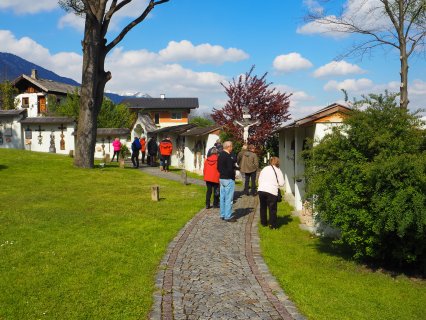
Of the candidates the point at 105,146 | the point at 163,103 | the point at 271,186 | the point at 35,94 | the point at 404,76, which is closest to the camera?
the point at 271,186

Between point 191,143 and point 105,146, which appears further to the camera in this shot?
point 105,146

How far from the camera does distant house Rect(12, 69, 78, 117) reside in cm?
4828

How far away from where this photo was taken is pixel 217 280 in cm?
668

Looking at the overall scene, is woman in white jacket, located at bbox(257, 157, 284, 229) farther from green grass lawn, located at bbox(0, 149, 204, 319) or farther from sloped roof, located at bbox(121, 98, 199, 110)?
sloped roof, located at bbox(121, 98, 199, 110)

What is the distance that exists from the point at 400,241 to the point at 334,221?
3.73ft

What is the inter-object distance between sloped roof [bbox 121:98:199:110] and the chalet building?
1529 inches

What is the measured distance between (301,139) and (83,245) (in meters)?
7.39

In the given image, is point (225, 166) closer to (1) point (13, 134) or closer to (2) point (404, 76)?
(2) point (404, 76)

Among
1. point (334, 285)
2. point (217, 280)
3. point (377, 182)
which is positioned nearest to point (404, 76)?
point (377, 182)

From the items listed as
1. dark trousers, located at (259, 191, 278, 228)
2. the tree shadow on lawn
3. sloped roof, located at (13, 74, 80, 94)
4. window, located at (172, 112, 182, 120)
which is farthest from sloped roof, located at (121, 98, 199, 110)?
the tree shadow on lawn

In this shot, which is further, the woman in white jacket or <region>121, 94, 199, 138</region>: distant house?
<region>121, 94, 199, 138</region>: distant house

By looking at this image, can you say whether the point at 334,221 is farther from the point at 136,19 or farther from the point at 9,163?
the point at 9,163

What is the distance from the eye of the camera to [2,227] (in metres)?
9.62

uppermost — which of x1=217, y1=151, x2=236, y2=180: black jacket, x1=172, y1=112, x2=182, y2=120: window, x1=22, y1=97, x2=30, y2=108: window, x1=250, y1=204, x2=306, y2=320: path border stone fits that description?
x1=22, y1=97, x2=30, y2=108: window
